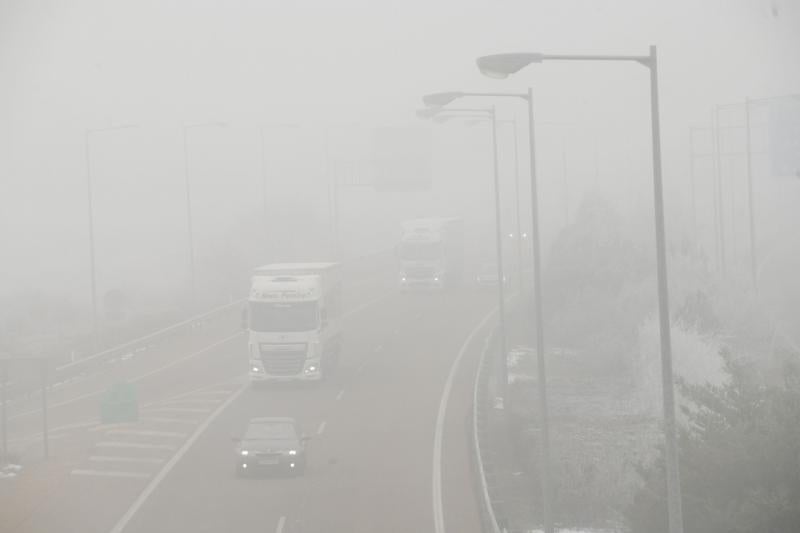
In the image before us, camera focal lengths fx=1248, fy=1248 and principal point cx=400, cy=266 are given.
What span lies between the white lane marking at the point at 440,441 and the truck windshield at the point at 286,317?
452cm

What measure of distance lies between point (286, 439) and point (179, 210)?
115m

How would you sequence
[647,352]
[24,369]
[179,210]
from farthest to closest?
[179,210], [647,352], [24,369]

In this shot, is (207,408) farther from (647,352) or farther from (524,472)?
(647,352)

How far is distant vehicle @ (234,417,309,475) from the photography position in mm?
26359

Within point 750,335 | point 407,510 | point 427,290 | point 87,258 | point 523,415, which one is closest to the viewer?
point 407,510

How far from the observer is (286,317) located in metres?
Answer: 35.7

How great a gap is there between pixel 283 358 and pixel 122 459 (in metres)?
8.65

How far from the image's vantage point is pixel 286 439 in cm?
2680

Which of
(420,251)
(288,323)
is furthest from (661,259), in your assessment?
(420,251)

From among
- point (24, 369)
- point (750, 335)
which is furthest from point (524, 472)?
point (750, 335)

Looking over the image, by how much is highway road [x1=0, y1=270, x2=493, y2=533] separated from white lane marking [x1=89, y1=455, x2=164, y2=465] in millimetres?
23

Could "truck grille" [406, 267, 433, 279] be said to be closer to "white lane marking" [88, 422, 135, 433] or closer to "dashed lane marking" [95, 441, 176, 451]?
"white lane marking" [88, 422, 135, 433]

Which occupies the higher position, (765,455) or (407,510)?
(765,455)

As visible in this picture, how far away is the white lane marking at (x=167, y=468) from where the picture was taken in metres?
22.7
